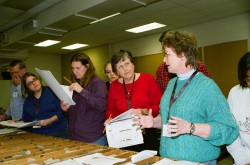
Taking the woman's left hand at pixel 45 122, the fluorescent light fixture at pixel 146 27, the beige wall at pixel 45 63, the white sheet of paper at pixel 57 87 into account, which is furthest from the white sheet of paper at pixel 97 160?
the beige wall at pixel 45 63

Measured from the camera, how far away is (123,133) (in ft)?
5.85

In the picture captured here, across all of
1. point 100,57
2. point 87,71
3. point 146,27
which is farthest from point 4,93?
point 87,71

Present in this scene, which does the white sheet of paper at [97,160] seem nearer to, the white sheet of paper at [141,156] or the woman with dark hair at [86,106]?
the white sheet of paper at [141,156]

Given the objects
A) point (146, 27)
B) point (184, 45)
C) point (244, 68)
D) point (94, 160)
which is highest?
point (146, 27)

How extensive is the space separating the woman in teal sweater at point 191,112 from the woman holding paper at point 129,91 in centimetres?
59

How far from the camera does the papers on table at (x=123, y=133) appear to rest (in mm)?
1759

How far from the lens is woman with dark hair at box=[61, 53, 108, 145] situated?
2084 mm

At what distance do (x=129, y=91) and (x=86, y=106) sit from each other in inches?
15.2

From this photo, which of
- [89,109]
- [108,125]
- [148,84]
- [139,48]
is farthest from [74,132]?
[139,48]

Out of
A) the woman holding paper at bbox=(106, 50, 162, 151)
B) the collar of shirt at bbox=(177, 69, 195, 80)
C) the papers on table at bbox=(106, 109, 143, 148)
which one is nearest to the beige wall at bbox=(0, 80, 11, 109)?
the woman holding paper at bbox=(106, 50, 162, 151)

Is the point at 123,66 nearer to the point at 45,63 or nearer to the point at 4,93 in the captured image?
the point at 4,93

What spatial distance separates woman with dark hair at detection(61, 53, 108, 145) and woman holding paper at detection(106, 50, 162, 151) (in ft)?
0.32

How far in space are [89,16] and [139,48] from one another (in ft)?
10.5

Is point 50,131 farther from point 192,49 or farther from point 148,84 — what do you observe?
point 192,49
